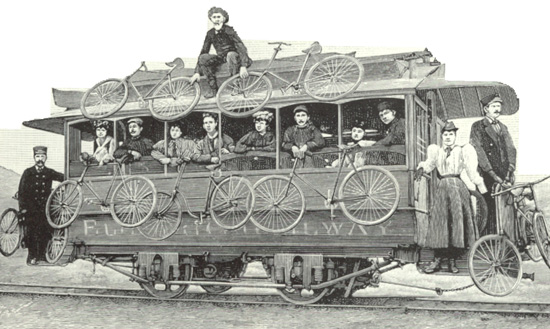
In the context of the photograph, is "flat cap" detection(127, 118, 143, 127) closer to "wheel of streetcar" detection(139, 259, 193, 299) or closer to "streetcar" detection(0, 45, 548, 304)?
"streetcar" detection(0, 45, 548, 304)

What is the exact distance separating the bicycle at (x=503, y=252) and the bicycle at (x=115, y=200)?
4.29 metres

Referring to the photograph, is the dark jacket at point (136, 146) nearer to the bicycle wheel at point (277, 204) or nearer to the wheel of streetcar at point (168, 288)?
the wheel of streetcar at point (168, 288)

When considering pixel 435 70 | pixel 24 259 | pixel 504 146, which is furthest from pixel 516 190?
pixel 24 259

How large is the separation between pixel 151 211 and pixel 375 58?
3615mm

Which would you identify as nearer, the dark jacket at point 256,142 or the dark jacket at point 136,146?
the dark jacket at point 256,142

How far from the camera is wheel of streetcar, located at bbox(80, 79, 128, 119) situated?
10320 millimetres

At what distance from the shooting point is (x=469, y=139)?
9.02 metres

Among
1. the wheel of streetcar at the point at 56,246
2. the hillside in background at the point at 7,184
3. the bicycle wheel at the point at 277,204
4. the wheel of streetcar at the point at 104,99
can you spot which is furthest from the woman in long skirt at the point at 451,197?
the hillside in background at the point at 7,184

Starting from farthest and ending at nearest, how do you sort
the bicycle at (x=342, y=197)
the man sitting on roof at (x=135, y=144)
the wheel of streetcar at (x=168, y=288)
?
the man sitting on roof at (x=135, y=144) < the wheel of streetcar at (x=168, y=288) < the bicycle at (x=342, y=197)

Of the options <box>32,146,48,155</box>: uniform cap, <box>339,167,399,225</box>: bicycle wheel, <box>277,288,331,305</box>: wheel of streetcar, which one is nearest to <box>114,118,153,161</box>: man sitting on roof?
<box>32,146,48,155</box>: uniform cap

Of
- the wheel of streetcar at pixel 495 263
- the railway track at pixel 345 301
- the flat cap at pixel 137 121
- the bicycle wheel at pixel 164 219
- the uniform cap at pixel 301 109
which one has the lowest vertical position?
the railway track at pixel 345 301

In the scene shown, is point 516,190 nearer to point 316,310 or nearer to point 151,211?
point 316,310

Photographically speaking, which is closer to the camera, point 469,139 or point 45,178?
point 469,139

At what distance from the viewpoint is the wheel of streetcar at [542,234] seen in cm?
867
